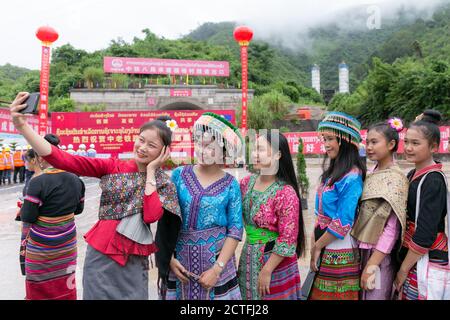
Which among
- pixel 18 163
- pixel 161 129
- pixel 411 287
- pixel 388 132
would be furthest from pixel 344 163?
pixel 18 163

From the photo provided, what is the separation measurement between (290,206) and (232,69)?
3277cm

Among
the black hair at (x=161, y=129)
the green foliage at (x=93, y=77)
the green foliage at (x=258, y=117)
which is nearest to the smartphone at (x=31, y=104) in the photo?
the black hair at (x=161, y=129)

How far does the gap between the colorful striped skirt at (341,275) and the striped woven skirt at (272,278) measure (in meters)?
0.16

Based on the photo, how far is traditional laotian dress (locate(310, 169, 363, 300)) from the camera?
1809mm

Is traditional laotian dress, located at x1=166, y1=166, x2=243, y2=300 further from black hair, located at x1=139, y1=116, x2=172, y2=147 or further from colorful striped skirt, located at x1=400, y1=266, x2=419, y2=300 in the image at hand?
colorful striped skirt, located at x1=400, y1=266, x2=419, y2=300

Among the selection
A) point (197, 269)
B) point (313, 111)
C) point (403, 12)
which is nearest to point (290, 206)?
point (197, 269)

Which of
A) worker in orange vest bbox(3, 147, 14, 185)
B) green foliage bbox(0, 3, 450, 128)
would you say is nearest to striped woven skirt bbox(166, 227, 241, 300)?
worker in orange vest bbox(3, 147, 14, 185)

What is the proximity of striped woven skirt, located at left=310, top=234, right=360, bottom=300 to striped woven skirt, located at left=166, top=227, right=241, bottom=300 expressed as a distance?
1.63 ft

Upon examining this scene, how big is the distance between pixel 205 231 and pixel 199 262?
15cm

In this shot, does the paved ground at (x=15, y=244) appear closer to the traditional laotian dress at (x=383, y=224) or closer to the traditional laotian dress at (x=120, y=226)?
the traditional laotian dress at (x=120, y=226)

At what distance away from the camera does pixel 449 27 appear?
125ft

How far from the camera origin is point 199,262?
172cm

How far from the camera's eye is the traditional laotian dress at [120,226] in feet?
5.34

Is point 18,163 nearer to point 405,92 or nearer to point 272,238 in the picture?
point 272,238
